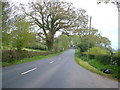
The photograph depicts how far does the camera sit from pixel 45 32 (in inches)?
1763

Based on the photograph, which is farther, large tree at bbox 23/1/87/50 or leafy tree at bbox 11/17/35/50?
large tree at bbox 23/1/87/50

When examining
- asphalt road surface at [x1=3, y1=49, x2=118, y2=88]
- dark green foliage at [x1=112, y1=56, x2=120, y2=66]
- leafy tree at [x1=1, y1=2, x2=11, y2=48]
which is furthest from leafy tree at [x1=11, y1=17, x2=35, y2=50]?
dark green foliage at [x1=112, y1=56, x2=120, y2=66]

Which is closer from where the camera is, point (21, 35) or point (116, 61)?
point (116, 61)

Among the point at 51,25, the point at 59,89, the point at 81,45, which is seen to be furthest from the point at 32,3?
the point at 59,89

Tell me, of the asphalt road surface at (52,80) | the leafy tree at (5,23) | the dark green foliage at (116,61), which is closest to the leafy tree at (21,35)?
the leafy tree at (5,23)

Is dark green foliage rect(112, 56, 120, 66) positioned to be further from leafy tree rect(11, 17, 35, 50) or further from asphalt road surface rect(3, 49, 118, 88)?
leafy tree rect(11, 17, 35, 50)

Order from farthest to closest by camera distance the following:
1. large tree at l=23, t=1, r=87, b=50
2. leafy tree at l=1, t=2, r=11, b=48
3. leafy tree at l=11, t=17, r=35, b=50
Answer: large tree at l=23, t=1, r=87, b=50, leafy tree at l=11, t=17, r=35, b=50, leafy tree at l=1, t=2, r=11, b=48

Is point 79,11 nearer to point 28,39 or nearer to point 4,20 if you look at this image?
point 28,39

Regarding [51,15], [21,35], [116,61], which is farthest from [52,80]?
[51,15]

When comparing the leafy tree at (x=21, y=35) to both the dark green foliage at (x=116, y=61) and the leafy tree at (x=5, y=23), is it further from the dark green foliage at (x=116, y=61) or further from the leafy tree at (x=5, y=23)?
the dark green foliage at (x=116, y=61)

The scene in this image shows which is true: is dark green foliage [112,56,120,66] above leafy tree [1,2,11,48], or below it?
below

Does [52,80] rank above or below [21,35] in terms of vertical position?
below

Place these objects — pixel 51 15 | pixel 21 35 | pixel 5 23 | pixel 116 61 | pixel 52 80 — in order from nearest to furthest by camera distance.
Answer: pixel 52 80
pixel 116 61
pixel 5 23
pixel 21 35
pixel 51 15

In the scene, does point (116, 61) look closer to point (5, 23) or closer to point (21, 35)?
point (5, 23)
